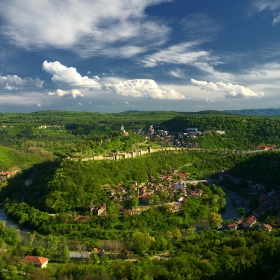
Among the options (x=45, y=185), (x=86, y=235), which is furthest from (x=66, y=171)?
(x=86, y=235)

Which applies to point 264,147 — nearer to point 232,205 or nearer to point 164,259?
point 232,205

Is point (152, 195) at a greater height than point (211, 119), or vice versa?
point (211, 119)

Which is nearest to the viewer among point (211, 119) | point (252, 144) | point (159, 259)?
point (159, 259)

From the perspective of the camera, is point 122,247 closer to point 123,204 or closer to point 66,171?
point 123,204

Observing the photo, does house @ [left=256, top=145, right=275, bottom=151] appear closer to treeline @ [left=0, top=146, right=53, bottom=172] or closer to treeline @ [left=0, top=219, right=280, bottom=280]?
treeline @ [left=0, top=219, right=280, bottom=280]

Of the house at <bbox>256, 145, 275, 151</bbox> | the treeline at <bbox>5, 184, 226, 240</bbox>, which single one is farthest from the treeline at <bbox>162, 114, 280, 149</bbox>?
the treeline at <bbox>5, 184, 226, 240</bbox>

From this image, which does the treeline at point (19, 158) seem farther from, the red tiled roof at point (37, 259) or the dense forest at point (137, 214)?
the red tiled roof at point (37, 259)
